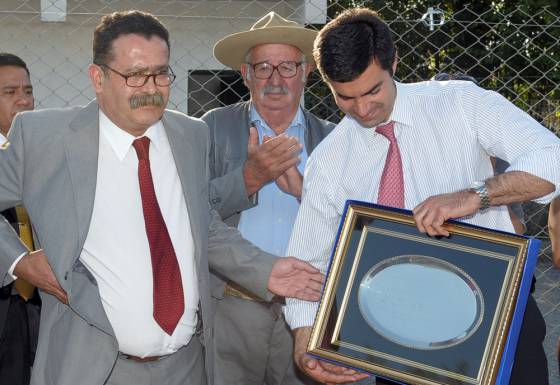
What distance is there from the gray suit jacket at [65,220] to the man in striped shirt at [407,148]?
47 centimetres

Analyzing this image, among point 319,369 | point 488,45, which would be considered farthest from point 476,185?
point 488,45

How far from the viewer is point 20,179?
271 centimetres

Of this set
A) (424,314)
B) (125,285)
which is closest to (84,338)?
(125,285)

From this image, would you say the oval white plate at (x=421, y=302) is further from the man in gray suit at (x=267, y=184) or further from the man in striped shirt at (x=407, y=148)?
the man in gray suit at (x=267, y=184)

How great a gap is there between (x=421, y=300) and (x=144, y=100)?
1084 millimetres

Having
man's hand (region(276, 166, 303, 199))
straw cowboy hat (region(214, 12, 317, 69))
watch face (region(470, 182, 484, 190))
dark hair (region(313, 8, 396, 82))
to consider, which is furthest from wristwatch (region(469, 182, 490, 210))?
straw cowboy hat (region(214, 12, 317, 69))

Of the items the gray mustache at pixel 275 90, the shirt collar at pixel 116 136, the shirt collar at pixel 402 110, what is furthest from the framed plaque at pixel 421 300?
the gray mustache at pixel 275 90

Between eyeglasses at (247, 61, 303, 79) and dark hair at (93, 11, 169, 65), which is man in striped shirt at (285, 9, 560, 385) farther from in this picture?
eyeglasses at (247, 61, 303, 79)

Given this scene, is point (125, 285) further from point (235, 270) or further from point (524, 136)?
point (524, 136)

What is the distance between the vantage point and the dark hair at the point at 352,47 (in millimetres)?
2535

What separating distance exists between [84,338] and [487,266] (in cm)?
126

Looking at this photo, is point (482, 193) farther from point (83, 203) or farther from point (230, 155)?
point (230, 155)

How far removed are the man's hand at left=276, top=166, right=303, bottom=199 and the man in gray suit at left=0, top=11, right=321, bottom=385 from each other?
0.48 meters

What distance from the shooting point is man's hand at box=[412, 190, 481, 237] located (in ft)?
7.34
